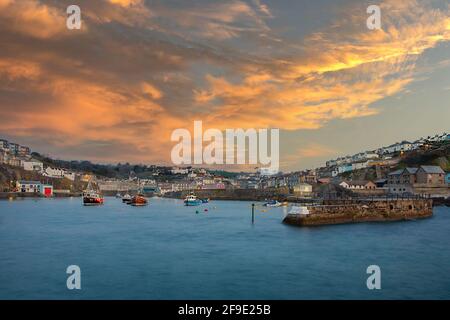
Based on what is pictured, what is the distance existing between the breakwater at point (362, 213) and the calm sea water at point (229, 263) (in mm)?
2490

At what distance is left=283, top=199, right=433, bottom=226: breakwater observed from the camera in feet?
158

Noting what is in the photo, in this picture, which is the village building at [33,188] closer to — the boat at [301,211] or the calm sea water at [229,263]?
the calm sea water at [229,263]

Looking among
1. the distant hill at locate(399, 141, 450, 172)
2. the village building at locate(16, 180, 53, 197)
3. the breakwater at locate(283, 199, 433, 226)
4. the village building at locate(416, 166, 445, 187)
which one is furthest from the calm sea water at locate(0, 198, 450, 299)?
the village building at locate(16, 180, 53, 197)

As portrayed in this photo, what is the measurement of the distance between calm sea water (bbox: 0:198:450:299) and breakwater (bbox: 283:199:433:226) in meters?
2.49

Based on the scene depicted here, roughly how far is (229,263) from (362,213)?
103 ft

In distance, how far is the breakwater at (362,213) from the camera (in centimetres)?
4822

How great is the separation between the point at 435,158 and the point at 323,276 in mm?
129385

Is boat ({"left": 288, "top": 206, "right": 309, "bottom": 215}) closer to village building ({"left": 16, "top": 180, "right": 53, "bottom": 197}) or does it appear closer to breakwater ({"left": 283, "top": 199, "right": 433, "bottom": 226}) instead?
breakwater ({"left": 283, "top": 199, "right": 433, "bottom": 226})

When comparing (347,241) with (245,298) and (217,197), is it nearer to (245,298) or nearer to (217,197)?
(245,298)

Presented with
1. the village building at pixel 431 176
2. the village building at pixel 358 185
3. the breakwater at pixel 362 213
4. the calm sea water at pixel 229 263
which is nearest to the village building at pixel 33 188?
the village building at pixel 358 185

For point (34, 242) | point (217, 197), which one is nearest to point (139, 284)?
point (34, 242)

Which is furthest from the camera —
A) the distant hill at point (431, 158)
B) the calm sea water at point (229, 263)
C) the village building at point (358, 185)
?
the distant hill at point (431, 158)
